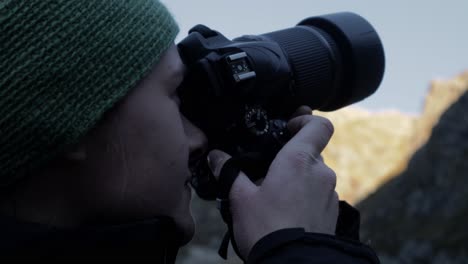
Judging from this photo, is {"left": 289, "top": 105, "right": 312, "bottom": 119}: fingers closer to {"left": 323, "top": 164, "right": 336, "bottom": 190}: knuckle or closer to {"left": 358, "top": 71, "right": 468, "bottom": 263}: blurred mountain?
{"left": 323, "top": 164, "right": 336, "bottom": 190}: knuckle

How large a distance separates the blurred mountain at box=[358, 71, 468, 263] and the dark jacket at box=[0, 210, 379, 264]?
5.61 metres

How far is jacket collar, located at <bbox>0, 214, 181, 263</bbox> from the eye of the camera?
1264 millimetres

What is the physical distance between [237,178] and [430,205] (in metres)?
7.76

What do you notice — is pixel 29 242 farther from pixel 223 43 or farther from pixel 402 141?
pixel 402 141

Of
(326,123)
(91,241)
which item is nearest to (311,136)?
(326,123)

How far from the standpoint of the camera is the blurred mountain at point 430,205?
7332 millimetres

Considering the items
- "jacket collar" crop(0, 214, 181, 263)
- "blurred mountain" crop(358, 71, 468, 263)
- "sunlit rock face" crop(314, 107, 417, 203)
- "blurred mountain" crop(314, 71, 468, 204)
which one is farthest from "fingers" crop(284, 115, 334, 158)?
"sunlit rock face" crop(314, 107, 417, 203)

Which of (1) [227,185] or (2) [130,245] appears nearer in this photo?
(2) [130,245]

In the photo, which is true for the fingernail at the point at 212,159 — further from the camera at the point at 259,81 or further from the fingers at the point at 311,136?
the fingers at the point at 311,136

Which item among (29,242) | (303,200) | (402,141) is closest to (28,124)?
(29,242)

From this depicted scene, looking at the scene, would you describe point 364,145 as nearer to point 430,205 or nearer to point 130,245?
point 430,205

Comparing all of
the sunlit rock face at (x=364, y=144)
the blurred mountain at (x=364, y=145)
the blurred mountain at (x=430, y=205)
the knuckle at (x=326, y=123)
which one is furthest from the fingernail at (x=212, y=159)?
the sunlit rock face at (x=364, y=144)

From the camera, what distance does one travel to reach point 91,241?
51.9 inches

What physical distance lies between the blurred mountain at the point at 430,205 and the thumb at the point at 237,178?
216 inches
